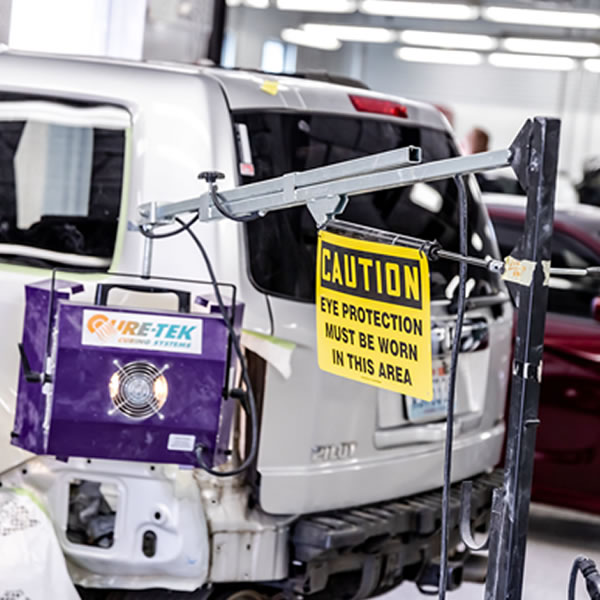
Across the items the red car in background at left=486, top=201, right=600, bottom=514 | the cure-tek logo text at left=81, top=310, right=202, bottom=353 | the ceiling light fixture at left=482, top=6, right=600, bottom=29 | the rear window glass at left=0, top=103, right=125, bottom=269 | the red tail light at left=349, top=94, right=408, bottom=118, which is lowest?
the red car in background at left=486, top=201, right=600, bottom=514

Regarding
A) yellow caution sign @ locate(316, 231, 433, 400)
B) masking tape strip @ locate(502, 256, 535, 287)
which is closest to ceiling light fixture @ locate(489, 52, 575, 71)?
yellow caution sign @ locate(316, 231, 433, 400)

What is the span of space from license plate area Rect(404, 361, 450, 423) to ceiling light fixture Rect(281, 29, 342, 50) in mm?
18222

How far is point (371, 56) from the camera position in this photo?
2539 cm

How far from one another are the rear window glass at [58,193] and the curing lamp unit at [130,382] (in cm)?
33

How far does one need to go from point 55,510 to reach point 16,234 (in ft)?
2.64

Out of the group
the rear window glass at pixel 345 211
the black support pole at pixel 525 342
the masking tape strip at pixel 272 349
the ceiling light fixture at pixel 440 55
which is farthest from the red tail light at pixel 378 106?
the ceiling light fixture at pixel 440 55

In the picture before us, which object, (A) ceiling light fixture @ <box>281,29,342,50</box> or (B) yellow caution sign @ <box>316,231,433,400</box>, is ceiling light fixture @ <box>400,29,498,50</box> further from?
(B) yellow caution sign @ <box>316,231,433,400</box>

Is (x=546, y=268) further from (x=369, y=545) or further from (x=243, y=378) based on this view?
(x=369, y=545)

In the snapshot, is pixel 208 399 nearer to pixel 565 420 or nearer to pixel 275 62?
pixel 565 420

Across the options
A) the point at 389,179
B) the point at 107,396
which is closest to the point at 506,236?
the point at 107,396

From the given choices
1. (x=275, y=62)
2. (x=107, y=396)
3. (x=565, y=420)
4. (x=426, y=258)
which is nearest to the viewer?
(x=426, y=258)

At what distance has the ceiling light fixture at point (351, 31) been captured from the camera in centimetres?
1969

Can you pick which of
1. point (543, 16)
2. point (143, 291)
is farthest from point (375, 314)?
point (543, 16)

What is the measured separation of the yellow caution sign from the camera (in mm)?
2418
